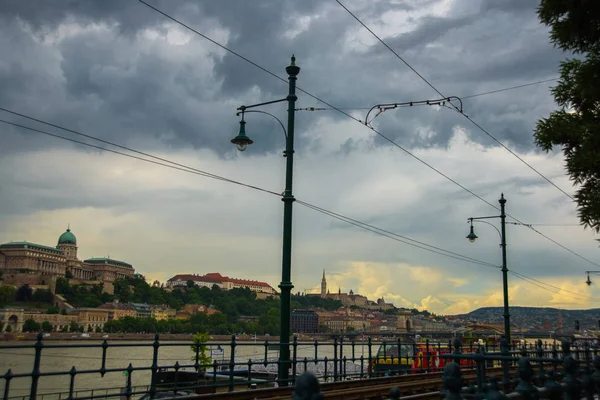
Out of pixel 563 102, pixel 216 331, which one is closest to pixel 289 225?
pixel 563 102

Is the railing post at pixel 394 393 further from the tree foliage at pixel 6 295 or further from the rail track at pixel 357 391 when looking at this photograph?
the tree foliage at pixel 6 295

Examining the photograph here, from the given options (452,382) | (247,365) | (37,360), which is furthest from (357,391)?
(452,382)

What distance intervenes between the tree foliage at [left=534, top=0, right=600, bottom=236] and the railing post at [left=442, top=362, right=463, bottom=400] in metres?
7.95

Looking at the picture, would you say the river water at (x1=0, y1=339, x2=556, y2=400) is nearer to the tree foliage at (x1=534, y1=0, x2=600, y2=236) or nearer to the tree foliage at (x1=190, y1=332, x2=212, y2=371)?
the tree foliage at (x1=190, y1=332, x2=212, y2=371)

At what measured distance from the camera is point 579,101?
1084 centimetres

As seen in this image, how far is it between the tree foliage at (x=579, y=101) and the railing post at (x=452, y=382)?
26.1 feet

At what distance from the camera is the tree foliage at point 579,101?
946cm

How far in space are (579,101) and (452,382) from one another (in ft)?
31.9

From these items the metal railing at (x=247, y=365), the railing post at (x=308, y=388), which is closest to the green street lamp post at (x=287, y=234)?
the metal railing at (x=247, y=365)

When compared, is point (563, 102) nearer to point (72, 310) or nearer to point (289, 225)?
point (289, 225)

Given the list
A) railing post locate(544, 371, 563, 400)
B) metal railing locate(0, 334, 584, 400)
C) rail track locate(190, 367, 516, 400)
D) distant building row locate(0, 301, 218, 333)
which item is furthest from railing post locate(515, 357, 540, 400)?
distant building row locate(0, 301, 218, 333)

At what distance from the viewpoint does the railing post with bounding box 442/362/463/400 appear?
8.73 ft

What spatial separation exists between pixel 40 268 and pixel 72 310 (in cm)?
4513

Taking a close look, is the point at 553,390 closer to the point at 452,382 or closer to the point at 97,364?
the point at 452,382
